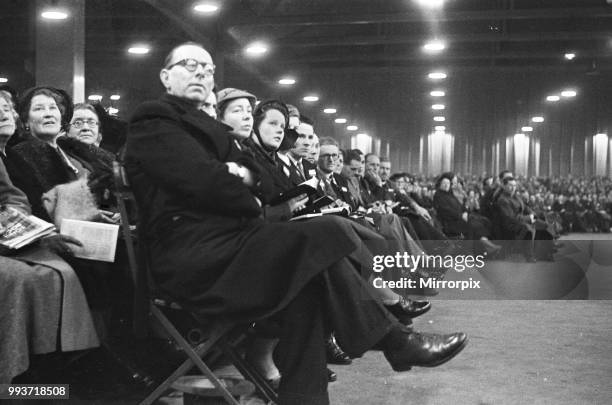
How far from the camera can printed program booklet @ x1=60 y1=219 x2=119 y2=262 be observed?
288cm

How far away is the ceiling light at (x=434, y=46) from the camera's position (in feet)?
33.8

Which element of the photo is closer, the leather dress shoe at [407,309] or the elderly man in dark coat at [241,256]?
the elderly man in dark coat at [241,256]

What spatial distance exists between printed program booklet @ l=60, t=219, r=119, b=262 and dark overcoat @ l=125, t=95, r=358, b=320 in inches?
8.5

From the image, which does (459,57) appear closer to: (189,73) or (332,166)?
(332,166)

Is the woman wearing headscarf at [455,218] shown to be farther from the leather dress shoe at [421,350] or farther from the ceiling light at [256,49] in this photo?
the leather dress shoe at [421,350]

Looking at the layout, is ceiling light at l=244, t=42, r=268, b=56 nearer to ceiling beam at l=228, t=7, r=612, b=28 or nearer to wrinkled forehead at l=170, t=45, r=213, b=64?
ceiling beam at l=228, t=7, r=612, b=28

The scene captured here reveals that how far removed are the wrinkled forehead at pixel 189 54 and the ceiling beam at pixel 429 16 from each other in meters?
6.29

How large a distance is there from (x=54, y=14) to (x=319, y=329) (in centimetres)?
457

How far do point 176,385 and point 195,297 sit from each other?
353 mm

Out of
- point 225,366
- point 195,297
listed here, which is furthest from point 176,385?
point 225,366

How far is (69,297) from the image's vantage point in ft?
8.98

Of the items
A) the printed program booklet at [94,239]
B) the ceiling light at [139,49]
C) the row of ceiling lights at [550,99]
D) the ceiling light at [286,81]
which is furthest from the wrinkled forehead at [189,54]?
the row of ceiling lights at [550,99]

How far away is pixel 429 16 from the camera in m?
9.85

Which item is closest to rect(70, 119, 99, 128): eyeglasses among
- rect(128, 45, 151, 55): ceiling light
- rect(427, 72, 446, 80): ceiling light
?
rect(128, 45, 151, 55): ceiling light
